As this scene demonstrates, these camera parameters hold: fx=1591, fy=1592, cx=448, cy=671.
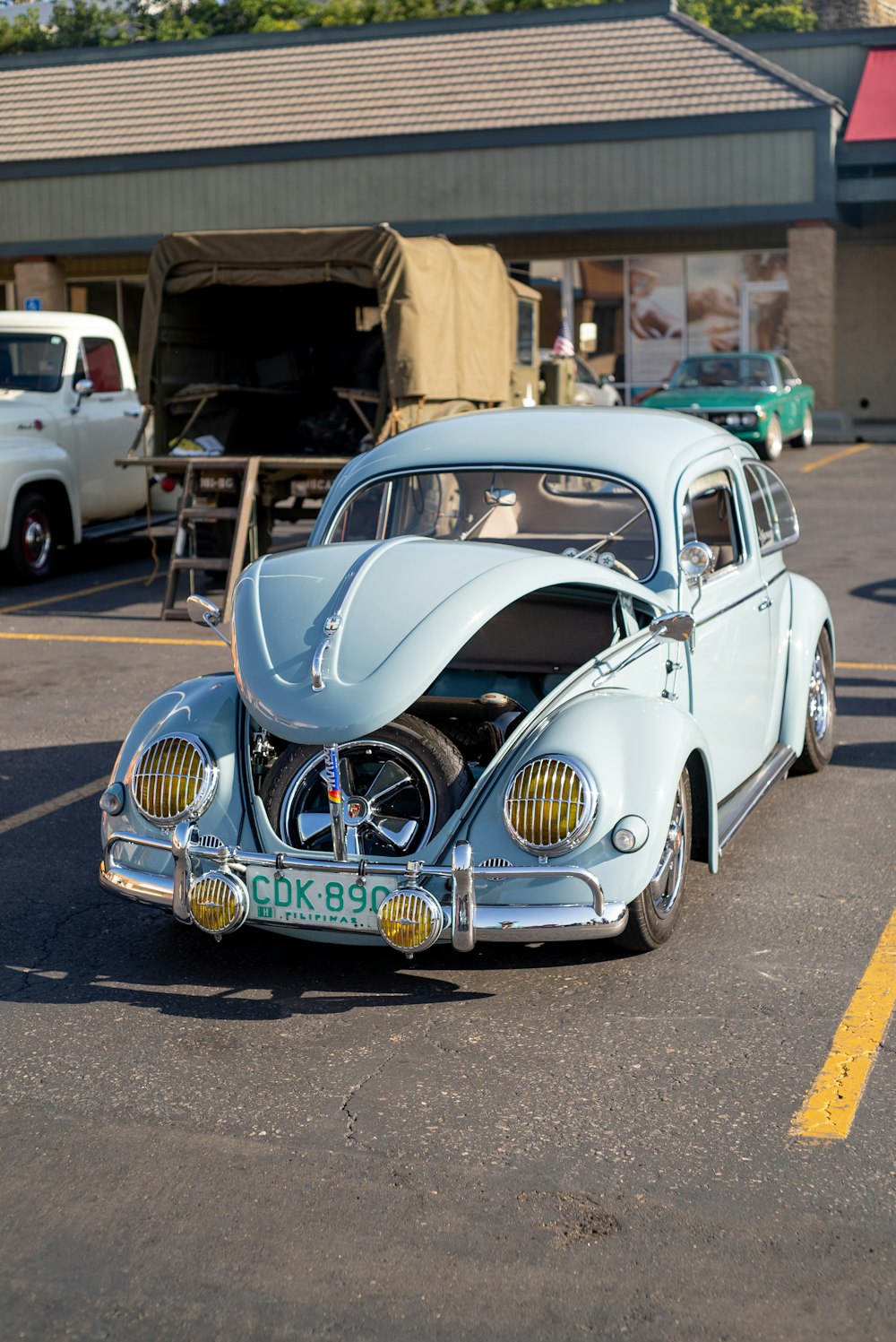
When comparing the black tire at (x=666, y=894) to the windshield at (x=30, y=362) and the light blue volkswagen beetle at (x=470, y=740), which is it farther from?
the windshield at (x=30, y=362)

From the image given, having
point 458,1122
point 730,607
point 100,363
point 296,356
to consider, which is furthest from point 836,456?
point 458,1122

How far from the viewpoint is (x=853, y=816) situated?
6.79 meters

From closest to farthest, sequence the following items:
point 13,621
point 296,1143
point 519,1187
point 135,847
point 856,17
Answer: point 519,1187
point 296,1143
point 135,847
point 13,621
point 856,17

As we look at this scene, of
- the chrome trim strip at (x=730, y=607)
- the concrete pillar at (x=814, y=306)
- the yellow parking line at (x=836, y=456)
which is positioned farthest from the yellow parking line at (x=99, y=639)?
the concrete pillar at (x=814, y=306)

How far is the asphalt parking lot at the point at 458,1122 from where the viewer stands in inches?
129

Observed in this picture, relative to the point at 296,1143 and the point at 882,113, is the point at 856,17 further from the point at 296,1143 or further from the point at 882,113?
the point at 296,1143

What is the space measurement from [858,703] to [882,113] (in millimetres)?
21980

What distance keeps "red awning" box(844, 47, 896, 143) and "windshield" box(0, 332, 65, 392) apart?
1722 cm

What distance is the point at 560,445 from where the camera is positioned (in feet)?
21.2

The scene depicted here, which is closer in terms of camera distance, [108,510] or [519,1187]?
[519,1187]

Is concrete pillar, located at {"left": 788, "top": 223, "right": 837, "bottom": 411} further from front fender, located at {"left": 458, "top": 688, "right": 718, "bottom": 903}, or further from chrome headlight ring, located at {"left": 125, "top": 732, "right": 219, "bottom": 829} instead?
chrome headlight ring, located at {"left": 125, "top": 732, "right": 219, "bottom": 829}

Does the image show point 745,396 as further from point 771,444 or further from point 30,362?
point 30,362

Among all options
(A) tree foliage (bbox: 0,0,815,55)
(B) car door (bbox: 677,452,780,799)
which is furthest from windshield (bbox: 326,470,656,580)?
(A) tree foliage (bbox: 0,0,815,55)

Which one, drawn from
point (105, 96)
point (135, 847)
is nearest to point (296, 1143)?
point (135, 847)
